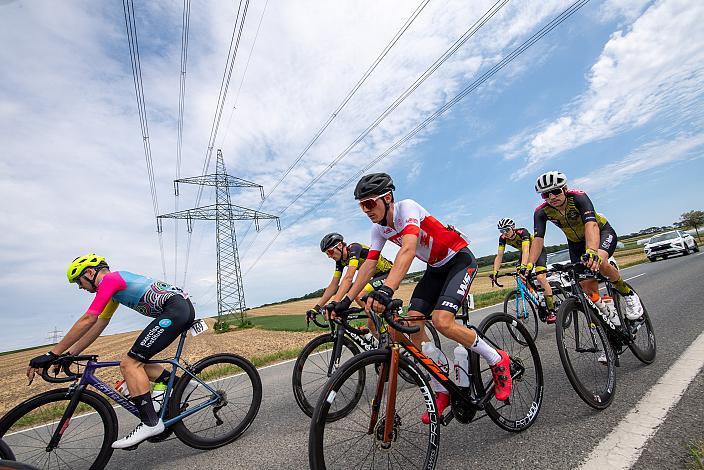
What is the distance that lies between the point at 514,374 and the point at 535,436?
58 centimetres

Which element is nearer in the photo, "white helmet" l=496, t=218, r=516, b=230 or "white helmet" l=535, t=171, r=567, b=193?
"white helmet" l=535, t=171, r=567, b=193

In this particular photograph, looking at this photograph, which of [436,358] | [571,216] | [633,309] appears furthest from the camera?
[571,216]

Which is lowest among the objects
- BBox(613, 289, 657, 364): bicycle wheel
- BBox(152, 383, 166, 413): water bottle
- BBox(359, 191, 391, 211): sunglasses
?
BBox(613, 289, 657, 364): bicycle wheel

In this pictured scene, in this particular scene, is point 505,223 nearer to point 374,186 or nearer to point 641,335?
point 641,335

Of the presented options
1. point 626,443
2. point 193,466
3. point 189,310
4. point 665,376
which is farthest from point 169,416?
point 665,376

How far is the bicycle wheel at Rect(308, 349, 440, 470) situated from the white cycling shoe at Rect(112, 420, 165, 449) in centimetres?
204

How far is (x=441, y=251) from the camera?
3.60 m

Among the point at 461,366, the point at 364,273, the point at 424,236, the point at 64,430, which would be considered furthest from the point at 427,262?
the point at 64,430

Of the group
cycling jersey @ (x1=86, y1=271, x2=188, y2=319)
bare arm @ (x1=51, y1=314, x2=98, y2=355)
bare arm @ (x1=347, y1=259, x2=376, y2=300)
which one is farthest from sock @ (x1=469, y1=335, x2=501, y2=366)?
bare arm @ (x1=51, y1=314, x2=98, y2=355)

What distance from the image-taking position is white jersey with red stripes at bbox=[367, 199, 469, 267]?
10.9 ft

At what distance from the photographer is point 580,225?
5090mm

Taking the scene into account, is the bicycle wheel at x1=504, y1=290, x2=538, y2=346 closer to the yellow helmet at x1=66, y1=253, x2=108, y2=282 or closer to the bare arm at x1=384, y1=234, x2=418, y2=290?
the bare arm at x1=384, y1=234, x2=418, y2=290

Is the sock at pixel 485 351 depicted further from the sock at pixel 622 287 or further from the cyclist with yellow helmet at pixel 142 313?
the cyclist with yellow helmet at pixel 142 313

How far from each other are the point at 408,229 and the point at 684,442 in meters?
2.33
